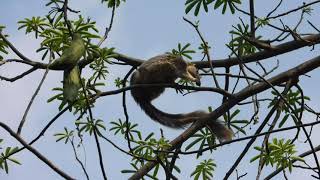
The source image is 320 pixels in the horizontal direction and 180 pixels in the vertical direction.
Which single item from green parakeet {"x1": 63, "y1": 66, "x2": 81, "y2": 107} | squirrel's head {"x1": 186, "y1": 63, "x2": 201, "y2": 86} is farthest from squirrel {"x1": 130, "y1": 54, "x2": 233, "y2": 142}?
green parakeet {"x1": 63, "y1": 66, "x2": 81, "y2": 107}

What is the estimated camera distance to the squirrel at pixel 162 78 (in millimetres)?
5414

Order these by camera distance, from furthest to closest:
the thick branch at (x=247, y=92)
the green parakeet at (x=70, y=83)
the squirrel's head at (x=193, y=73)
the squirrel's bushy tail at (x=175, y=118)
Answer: the squirrel's head at (x=193, y=73), the squirrel's bushy tail at (x=175, y=118), the thick branch at (x=247, y=92), the green parakeet at (x=70, y=83)

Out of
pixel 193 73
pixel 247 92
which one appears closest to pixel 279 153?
pixel 247 92

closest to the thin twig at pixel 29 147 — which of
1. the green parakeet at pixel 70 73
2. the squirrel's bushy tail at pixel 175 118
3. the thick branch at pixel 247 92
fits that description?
the green parakeet at pixel 70 73

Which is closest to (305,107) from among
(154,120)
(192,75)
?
(192,75)

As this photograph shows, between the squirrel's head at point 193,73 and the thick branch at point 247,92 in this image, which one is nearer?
the thick branch at point 247,92

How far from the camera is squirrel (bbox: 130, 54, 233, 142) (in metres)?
5.41

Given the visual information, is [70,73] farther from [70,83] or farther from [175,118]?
[175,118]

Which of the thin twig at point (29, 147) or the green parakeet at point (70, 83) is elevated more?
the green parakeet at point (70, 83)

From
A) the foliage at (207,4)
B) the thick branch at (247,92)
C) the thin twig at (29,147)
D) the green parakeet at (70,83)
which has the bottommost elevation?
the thin twig at (29,147)

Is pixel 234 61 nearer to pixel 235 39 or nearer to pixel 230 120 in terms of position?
pixel 235 39

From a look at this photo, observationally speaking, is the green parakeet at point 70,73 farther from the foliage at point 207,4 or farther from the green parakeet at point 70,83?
the foliage at point 207,4

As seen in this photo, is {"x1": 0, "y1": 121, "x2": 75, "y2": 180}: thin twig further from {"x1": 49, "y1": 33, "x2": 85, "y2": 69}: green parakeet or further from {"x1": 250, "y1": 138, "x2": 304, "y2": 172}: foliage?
{"x1": 250, "y1": 138, "x2": 304, "y2": 172}: foliage

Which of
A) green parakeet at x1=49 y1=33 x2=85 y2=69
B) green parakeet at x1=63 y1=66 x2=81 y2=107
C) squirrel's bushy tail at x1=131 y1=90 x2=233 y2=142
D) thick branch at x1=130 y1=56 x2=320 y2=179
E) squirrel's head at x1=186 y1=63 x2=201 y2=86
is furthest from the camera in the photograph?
squirrel's head at x1=186 y1=63 x2=201 y2=86
